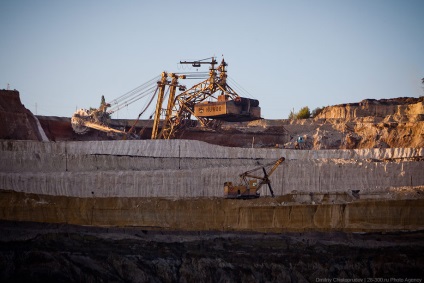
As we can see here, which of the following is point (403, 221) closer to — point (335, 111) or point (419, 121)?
point (419, 121)

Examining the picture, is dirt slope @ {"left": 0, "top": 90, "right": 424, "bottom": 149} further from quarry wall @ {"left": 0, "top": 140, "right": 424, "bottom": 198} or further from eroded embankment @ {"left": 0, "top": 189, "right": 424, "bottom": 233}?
eroded embankment @ {"left": 0, "top": 189, "right": 424, "bottom": 233}

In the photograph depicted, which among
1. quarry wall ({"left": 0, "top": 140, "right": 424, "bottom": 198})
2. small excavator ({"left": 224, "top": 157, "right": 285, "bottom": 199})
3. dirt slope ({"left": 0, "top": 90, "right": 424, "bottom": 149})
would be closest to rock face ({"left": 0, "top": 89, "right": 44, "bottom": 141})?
dirt slope ({"left": 0, "top": 90, "right": 424, "bottom": 149})

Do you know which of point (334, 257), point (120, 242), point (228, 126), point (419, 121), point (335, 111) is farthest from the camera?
point (335, 111)

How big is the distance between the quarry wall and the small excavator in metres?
0.98

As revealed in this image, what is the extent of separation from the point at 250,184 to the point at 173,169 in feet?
22.0

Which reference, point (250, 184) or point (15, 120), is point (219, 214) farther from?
point (15, 120)

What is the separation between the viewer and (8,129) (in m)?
50.5

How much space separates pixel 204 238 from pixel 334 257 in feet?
27.1

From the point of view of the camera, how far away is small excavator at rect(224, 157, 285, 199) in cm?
4031

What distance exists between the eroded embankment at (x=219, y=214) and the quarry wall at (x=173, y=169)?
2056 mm

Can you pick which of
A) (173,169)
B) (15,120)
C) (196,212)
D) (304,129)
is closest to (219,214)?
(196,212)

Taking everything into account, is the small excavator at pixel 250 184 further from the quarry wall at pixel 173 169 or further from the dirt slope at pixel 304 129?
the dirt slope at pixel 304 129

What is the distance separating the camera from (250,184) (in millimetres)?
41750

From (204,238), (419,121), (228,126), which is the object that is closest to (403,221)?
(204,238)
